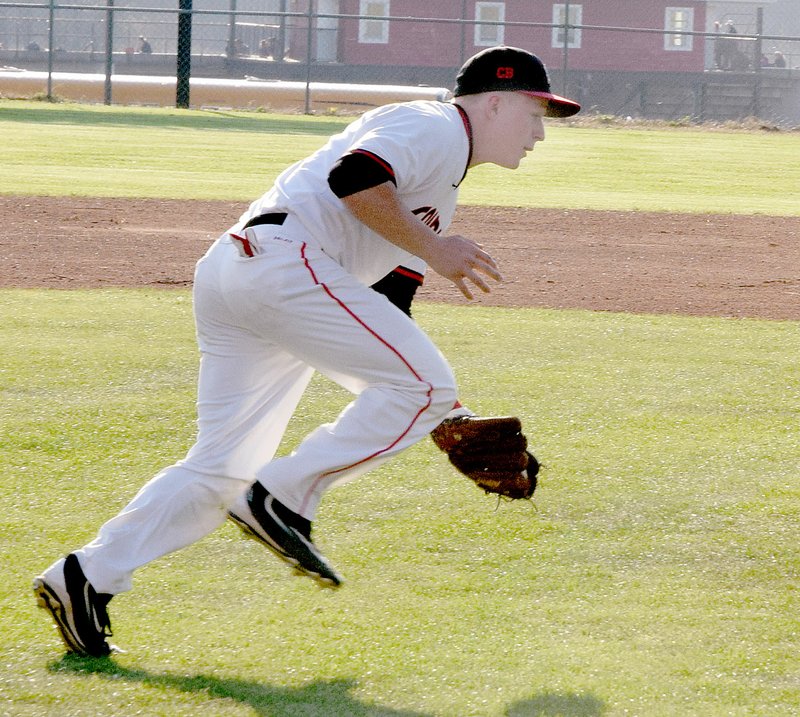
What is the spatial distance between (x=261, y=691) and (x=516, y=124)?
1.60 m

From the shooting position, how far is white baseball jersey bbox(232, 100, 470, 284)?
3.10 metres

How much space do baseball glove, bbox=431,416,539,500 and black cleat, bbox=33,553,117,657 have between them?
1.07m

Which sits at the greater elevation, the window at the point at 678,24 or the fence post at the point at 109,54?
the window at the point at 678,24

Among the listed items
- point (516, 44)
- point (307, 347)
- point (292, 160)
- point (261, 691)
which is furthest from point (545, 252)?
point (516, 44)

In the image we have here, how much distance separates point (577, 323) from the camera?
7.98 metres

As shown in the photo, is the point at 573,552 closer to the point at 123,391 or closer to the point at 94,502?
the point at 94,502

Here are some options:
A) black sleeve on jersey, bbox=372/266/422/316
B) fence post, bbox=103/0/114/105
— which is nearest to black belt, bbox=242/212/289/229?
black sleeve on jersey, bbox=372/266/422/316

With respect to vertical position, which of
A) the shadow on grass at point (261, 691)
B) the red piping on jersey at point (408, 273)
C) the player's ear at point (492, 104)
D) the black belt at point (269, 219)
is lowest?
the shadow on grass at point (261, 691)

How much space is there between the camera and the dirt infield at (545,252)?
29.1 ft

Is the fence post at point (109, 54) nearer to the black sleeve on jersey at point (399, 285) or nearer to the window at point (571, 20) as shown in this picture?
the window at point (571, 20)

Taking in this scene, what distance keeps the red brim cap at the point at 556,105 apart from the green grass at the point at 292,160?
32.2 ft

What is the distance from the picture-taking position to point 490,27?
40.5 meters

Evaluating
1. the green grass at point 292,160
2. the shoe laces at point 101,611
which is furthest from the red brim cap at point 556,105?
the green grass at point 292,160

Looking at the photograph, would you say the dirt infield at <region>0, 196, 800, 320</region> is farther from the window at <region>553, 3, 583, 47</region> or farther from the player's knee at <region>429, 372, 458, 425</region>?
the window at <region>553, 3, 583, 47</region>
